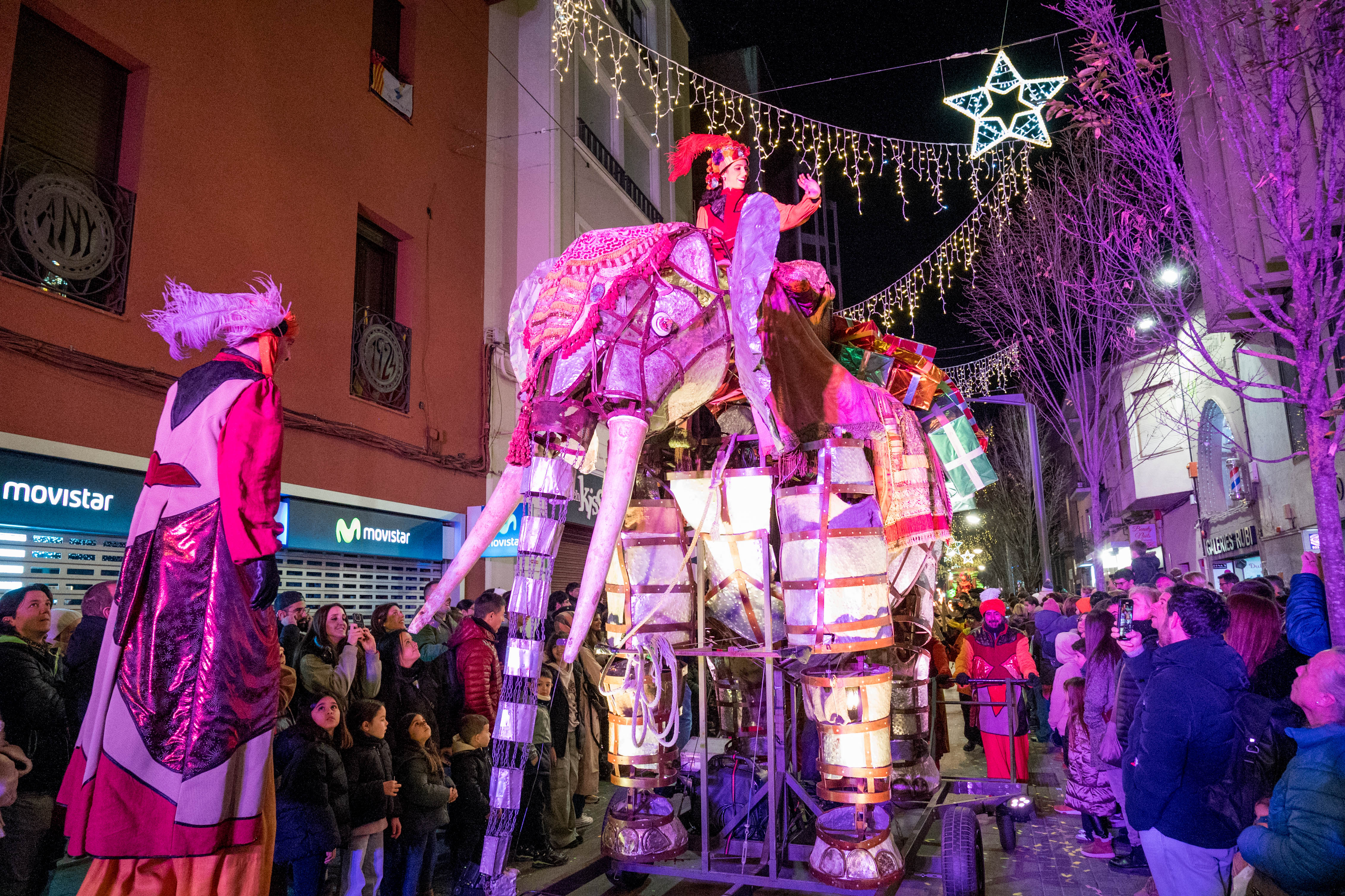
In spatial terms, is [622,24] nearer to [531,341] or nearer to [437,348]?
[437,348]

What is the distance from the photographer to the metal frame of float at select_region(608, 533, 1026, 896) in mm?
3844

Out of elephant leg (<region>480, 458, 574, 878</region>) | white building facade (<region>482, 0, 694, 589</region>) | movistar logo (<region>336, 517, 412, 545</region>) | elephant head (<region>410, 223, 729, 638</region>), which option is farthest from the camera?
white building facade (<region>482, 0, 694, 589</region>)

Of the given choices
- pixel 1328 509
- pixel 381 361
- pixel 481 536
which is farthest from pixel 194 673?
pixel 1328 509

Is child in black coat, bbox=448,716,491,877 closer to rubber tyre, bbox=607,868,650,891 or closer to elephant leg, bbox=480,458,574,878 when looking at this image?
rubber tyre, bbox=607,868,650,891

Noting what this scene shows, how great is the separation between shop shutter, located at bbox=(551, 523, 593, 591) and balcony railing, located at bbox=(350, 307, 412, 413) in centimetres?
375

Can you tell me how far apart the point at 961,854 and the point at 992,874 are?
1.59m

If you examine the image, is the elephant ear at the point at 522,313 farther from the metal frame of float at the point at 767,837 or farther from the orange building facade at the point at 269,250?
the orange building facade at the point at 269,250

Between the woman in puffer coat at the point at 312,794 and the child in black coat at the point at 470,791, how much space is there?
0.85m

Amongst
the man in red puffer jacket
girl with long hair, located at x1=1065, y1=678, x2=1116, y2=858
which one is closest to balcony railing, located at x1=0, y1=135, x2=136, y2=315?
the man in red puffer jacket

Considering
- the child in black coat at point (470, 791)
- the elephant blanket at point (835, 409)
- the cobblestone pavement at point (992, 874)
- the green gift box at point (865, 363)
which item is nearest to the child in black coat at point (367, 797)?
the child in black coat at point (470, 791)

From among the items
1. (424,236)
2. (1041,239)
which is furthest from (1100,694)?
(1041,239)

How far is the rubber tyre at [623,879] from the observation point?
4.22 meters

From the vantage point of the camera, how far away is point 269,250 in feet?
26.6

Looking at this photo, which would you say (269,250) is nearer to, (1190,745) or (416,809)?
(416,809)
